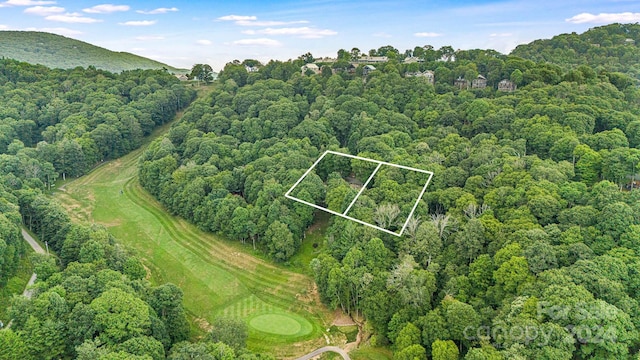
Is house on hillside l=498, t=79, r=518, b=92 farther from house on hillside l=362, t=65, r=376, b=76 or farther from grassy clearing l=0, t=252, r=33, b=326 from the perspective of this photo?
grassy clearing l=0, t=252, r=33, b=326

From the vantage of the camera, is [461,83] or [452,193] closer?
[452,193]

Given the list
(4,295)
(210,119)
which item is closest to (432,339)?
(4,295)

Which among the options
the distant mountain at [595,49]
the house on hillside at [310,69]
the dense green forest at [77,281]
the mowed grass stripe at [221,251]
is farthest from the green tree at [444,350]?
the distant mountain at [595,49]

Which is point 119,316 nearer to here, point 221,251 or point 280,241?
point 280,241

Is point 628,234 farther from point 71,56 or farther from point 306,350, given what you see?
point 71,56

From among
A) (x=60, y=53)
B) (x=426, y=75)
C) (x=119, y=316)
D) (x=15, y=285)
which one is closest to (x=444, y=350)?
(x=119, y=316)

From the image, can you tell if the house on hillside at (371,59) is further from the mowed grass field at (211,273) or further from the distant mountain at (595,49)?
the mowed grass field at (211,273)

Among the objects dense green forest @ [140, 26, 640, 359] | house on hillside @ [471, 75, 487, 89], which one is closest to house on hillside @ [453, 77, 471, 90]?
house on hillside @ [471, 75, 487, 89]
